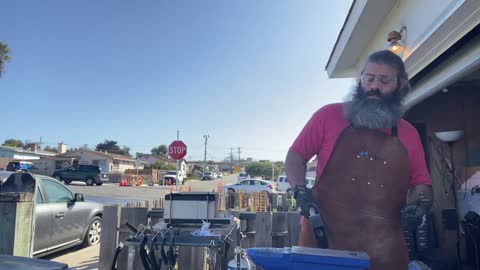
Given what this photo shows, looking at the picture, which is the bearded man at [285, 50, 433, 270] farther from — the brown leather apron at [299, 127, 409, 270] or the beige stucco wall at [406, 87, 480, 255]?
the beige stucco wall at [406, 87, 480, 255]

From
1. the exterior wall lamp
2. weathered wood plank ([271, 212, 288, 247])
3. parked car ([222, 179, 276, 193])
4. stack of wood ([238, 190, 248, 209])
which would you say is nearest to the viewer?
Answer: the exterior wall lamp

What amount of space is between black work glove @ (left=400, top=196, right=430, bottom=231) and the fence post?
3.05m

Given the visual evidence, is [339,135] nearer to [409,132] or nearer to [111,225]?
[409,132]

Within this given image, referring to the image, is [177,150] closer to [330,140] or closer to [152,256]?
[152,256]

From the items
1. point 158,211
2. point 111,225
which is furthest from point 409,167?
point 111,225

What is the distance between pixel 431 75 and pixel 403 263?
1.84 meters

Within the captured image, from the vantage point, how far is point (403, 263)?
1.96 meters

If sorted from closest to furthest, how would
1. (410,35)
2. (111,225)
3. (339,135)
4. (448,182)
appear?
(339,135) → (410,35) → (111,225) → (448,182)

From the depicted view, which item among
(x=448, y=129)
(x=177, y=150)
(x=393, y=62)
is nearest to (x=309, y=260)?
(x=393, y=62)

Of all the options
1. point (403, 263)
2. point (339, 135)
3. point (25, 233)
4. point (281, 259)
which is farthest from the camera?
point (25, 233)

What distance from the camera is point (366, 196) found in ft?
6.30

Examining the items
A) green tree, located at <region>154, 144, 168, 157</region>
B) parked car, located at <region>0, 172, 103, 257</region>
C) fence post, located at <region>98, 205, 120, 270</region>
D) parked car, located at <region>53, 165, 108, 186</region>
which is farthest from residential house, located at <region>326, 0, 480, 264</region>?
green tree, located at <region>154, 144, 168, 157</region>

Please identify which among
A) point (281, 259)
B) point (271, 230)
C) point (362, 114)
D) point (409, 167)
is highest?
point (362, 114)

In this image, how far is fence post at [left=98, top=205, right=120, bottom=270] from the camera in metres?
3.81
